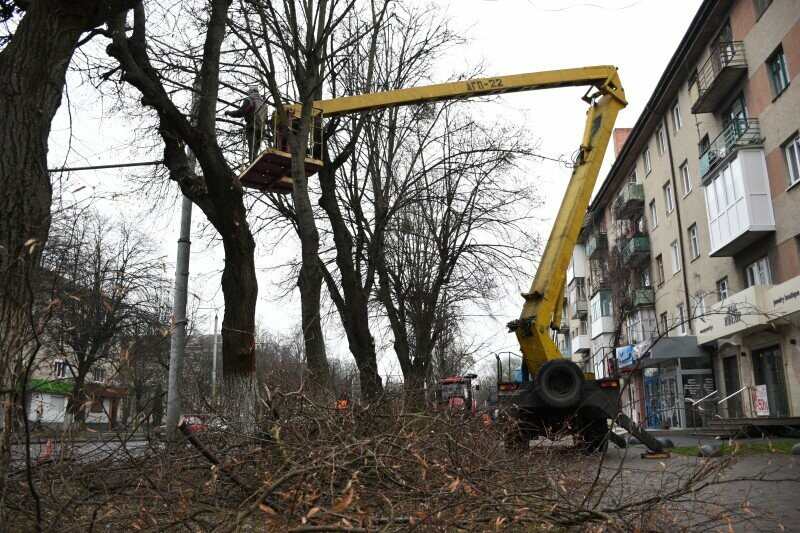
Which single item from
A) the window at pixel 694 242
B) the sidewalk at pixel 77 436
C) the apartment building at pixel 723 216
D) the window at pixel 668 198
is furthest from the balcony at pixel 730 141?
the sidewalk at pixel 77 436

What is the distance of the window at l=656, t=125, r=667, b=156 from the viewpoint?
35062mm

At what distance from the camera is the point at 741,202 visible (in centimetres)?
2380

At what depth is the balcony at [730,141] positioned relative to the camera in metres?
Answer: 23.9

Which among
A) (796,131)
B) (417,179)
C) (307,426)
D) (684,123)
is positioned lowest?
(307,426)

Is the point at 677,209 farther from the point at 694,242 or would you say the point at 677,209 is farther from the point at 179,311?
the point at 179,311

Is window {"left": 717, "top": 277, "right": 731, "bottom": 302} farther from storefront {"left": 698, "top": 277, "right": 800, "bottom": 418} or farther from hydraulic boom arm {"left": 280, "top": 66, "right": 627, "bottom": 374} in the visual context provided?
hydraulic boom arm {"left": 280, "top": 66, "right": 627, "bottom": 374}

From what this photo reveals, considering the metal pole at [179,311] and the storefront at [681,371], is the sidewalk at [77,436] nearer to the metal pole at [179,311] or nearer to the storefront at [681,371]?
the metal pole at [179,311]

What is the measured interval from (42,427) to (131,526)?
2.31 m

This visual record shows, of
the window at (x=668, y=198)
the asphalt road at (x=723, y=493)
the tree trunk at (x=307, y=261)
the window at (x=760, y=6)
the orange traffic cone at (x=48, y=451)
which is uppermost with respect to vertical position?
the window at (x=760, y=6)

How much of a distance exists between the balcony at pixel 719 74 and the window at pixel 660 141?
6577 millimetres

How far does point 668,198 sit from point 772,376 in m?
12.8

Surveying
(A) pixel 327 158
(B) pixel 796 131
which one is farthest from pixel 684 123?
(A) pixel 327 158

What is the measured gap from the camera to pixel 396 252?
2252cm

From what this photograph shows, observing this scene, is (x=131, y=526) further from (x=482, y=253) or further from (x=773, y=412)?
(x=773, y=412)
